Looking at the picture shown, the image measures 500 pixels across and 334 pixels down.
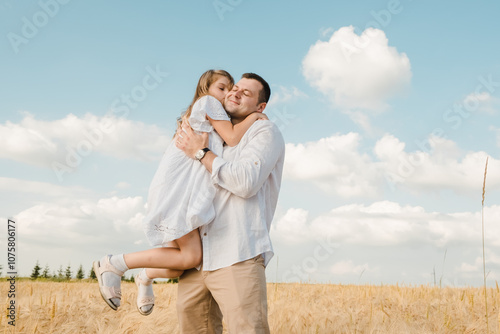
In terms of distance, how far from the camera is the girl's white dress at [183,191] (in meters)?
3.25

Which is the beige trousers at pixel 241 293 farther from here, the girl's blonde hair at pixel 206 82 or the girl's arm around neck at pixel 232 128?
the girl's blonde hair at pixel 206 82

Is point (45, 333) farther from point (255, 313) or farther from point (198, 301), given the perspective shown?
point (255, 313)

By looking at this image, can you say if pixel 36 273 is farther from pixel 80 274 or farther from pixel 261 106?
pixel 261 106

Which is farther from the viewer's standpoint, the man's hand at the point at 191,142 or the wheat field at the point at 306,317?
the wheat field at the point at 306,317

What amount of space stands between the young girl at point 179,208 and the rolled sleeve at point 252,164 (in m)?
0.17

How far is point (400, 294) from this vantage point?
838 centimetres

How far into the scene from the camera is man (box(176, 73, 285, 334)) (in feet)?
10.3

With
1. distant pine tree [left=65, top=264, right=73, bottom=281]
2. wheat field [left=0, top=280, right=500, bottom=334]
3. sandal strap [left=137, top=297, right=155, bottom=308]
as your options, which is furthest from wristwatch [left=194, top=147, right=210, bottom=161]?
distant pine tree [left=65, top=264, right=73, bottom=281]

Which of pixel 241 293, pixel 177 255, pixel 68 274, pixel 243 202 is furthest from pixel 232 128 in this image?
pixel 68 274

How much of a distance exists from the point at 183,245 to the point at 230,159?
0.72 m

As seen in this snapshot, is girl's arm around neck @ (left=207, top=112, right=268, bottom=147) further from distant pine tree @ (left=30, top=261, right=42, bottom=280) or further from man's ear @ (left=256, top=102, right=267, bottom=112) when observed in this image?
distant pine tree @ (left=30, top=261, right=42, bottom=280)

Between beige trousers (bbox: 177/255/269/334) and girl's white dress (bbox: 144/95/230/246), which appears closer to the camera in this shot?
beige trousers (bbox: 177/255/269/334)

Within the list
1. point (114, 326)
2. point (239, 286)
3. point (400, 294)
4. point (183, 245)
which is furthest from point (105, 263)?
point (400, 294)

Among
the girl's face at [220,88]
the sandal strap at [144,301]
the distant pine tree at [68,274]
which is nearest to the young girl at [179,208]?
the girl's face at [220,88]
